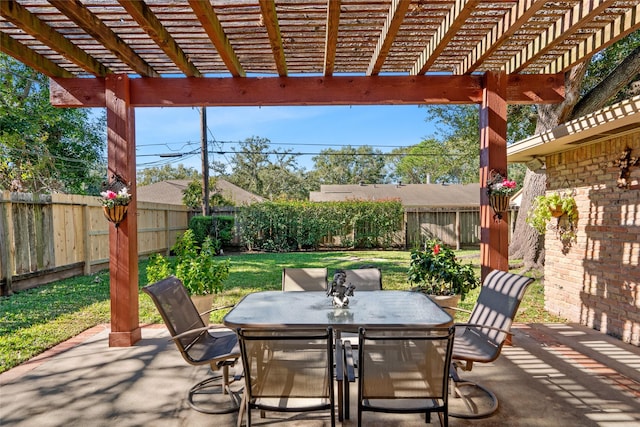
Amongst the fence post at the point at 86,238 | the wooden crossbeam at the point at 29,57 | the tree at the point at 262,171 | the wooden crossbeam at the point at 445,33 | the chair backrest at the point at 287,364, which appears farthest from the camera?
the tree at the point at 262,171

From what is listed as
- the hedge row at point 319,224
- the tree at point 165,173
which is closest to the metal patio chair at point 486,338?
the hedge row at point 319,224

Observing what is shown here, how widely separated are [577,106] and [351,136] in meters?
28.1

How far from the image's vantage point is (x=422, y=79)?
13.5 ft

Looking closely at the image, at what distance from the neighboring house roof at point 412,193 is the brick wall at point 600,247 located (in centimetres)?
1397

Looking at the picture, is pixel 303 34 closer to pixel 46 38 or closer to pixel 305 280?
pixel 46 38

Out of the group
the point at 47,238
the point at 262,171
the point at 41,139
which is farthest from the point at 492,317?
the point at 262,171

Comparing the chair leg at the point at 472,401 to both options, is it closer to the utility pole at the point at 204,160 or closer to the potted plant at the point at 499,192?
the potted plant at the point at 499,192

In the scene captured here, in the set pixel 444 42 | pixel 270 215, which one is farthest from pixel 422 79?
pixel 270 215

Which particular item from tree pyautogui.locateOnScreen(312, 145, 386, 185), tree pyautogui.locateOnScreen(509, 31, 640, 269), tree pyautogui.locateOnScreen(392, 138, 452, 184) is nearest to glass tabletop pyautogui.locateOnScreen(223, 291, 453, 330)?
tree pyautogui.locateOnScreen(509, 31, 640, 269)

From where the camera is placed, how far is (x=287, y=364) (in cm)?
211

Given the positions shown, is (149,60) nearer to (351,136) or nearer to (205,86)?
(205,86)

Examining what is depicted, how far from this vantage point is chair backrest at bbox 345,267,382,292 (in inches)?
152

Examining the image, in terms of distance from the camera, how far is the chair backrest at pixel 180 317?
2752 mm

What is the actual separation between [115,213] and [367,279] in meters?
2.56
